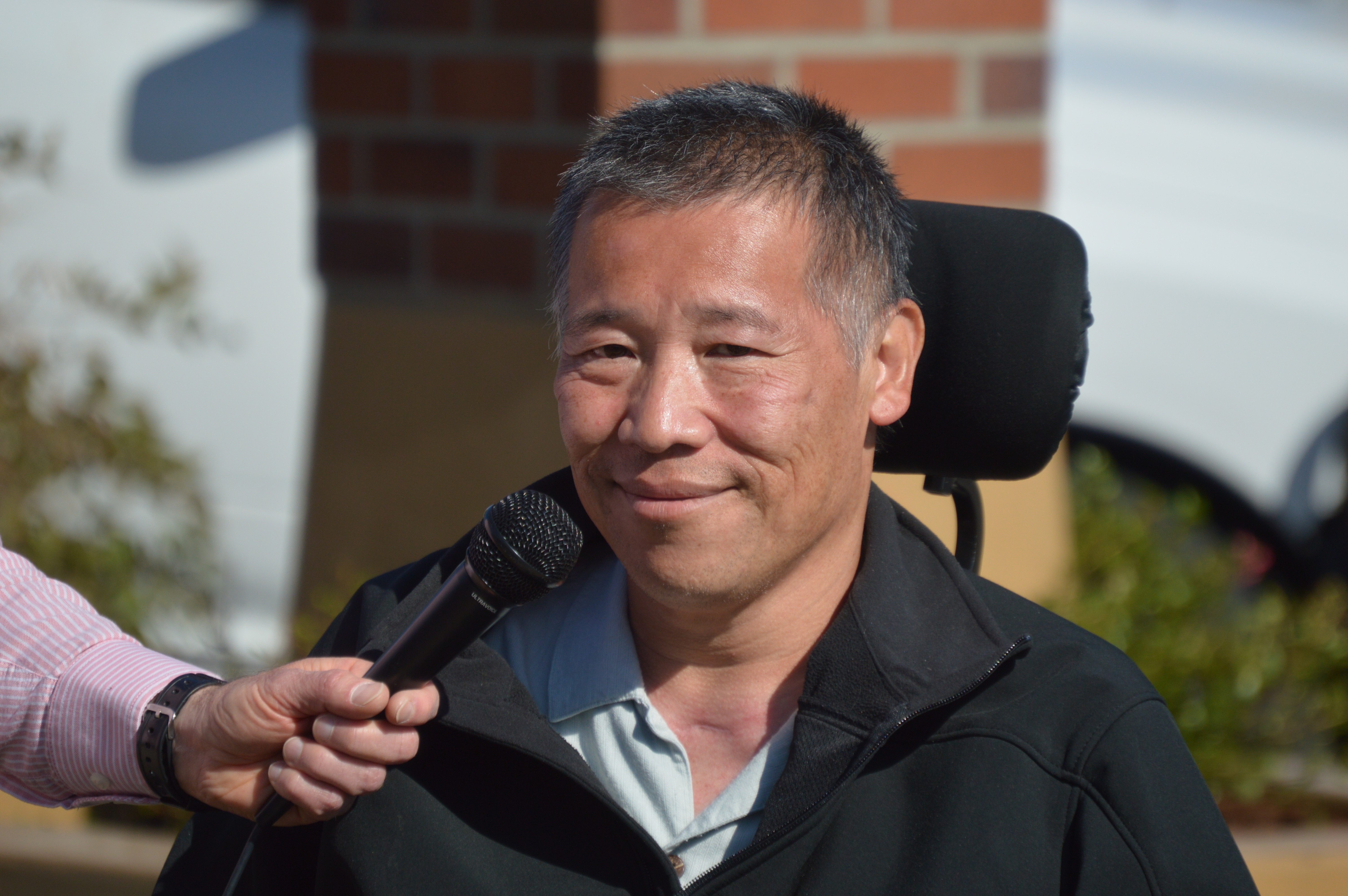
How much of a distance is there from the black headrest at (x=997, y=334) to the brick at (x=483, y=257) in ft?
5.39

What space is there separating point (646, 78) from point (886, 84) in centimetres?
56

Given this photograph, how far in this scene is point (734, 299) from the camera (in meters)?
1.69

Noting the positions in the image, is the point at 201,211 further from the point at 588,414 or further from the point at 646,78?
the point at 588,414

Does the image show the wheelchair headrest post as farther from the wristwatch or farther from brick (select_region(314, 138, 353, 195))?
brick (select_region(314, 138, 353, 195))

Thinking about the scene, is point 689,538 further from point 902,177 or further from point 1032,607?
point 902,177

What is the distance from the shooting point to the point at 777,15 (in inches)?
124

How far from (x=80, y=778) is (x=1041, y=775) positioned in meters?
1.25

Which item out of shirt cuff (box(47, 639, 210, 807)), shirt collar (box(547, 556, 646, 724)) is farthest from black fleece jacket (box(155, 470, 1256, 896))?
shirt cuff (box(47, 639, 210, 807))

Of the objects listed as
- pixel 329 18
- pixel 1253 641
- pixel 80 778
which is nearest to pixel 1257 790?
pixel 1253 641

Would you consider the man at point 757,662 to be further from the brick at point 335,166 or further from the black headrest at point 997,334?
the brick at point 335,166

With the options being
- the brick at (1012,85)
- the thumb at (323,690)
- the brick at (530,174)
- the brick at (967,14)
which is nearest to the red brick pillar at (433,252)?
the brick at (530,174)

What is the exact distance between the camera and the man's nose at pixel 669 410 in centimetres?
168

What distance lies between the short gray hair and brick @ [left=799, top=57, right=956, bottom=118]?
4.42 feet

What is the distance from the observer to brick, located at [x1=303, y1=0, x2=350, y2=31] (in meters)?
3.62
